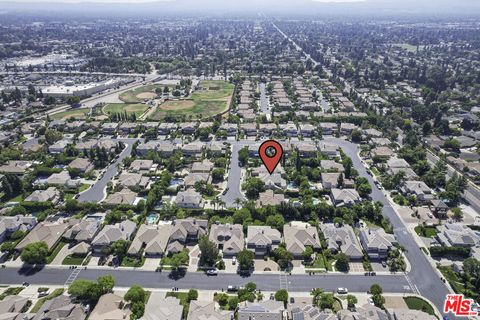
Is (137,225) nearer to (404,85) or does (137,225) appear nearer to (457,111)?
(457,111)

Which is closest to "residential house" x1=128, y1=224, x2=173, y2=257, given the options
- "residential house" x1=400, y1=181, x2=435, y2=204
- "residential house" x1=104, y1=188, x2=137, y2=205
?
"residential house" x1=104, y1=188, x2=137, y2=205

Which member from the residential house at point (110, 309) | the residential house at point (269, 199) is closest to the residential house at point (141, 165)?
the residential house at point (269, 199)

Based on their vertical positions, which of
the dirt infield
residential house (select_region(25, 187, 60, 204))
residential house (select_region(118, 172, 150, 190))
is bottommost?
residential house (select_region(25, 187, 60, 204))

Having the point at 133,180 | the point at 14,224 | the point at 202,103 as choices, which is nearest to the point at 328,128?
the point at 202,103

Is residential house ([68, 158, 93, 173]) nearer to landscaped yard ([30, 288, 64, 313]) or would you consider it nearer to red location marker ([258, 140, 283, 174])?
landscaped yard ([30, 288, 64, 313])

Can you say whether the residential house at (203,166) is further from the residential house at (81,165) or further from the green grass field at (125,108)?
the green grass field at (125,108)

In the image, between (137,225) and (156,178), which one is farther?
(156,178)

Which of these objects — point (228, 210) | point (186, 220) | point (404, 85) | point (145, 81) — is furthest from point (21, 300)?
point (404, 85)
